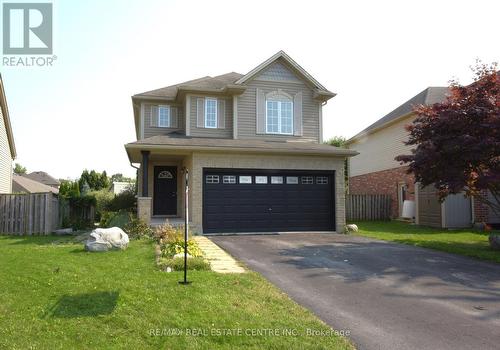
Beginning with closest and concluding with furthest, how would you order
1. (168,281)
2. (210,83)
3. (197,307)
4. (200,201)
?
(197,307) < (168,281) < (200,201) < (210,83)

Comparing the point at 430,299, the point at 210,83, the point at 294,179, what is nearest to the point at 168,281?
the point at 430,299

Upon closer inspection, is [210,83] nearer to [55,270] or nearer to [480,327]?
[55,270]

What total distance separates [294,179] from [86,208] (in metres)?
10.3

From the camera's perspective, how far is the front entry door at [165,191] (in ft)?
63.3

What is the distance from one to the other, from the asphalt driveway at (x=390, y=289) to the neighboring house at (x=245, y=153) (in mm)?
3296

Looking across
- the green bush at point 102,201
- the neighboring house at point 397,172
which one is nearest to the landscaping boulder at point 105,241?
the neighboring house at point 397,172

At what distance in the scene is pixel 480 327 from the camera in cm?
539

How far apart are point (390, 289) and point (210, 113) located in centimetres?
1272

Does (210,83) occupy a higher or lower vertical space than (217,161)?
higher

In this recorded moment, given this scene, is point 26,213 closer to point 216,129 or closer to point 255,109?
point 216,129

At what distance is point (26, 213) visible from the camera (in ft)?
51.4

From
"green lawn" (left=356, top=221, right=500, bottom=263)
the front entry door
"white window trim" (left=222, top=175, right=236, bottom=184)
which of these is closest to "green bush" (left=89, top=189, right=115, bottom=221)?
the front entry door

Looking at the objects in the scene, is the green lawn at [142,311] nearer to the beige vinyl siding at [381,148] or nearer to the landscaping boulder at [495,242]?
the landscaping boulder at [495,242]

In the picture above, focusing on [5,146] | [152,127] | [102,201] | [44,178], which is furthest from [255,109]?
[44,178]
